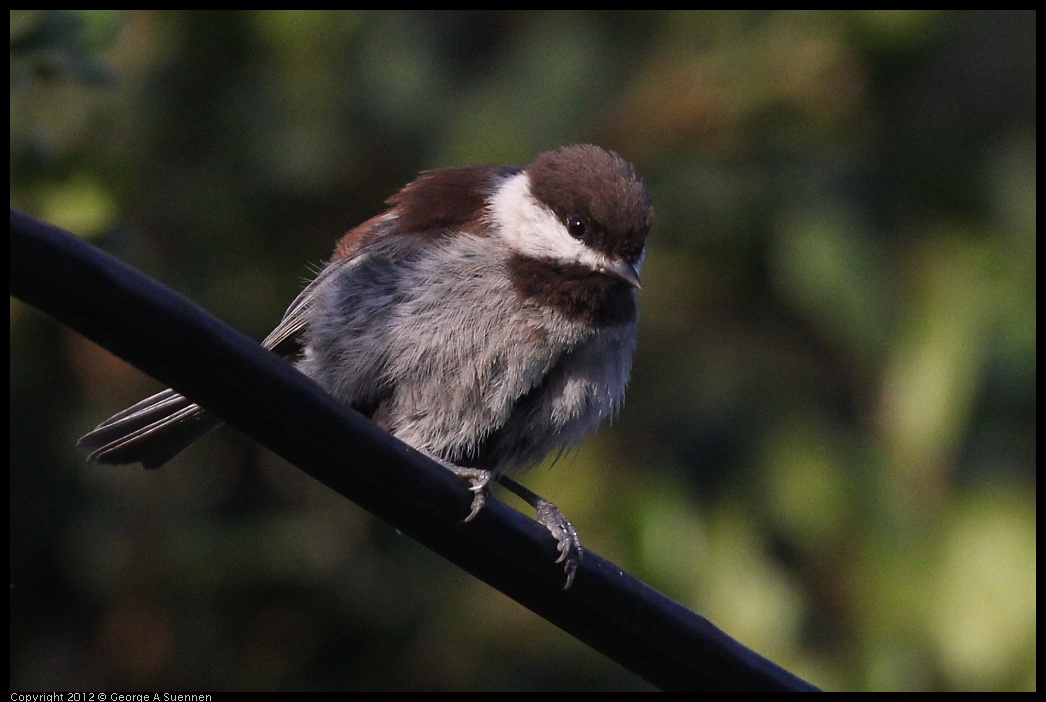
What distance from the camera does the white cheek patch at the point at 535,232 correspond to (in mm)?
3559

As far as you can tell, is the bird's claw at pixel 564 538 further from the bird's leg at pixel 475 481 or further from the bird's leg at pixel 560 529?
the bird's leg at pixel 475 481

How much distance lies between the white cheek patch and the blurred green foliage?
141cm

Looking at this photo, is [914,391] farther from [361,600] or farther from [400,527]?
[400,527]

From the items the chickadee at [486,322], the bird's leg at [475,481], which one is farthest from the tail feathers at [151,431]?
the bird's leg at [475,481]

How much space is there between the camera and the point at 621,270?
353 centimetres

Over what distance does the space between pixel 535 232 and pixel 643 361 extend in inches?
91.0

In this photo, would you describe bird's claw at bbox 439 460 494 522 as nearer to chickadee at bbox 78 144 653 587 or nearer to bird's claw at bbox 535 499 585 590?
chickadee at bbox 78 144 653 587

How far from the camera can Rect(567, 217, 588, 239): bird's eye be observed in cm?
360

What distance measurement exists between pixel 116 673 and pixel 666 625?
3095mm

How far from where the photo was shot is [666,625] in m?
2.38

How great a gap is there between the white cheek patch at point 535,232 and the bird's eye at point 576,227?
0.05ft

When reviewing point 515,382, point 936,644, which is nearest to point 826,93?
point 936,644

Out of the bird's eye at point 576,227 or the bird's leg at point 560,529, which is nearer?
the bird's leg at point 560,529

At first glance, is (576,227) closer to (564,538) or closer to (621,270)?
(621,270)
